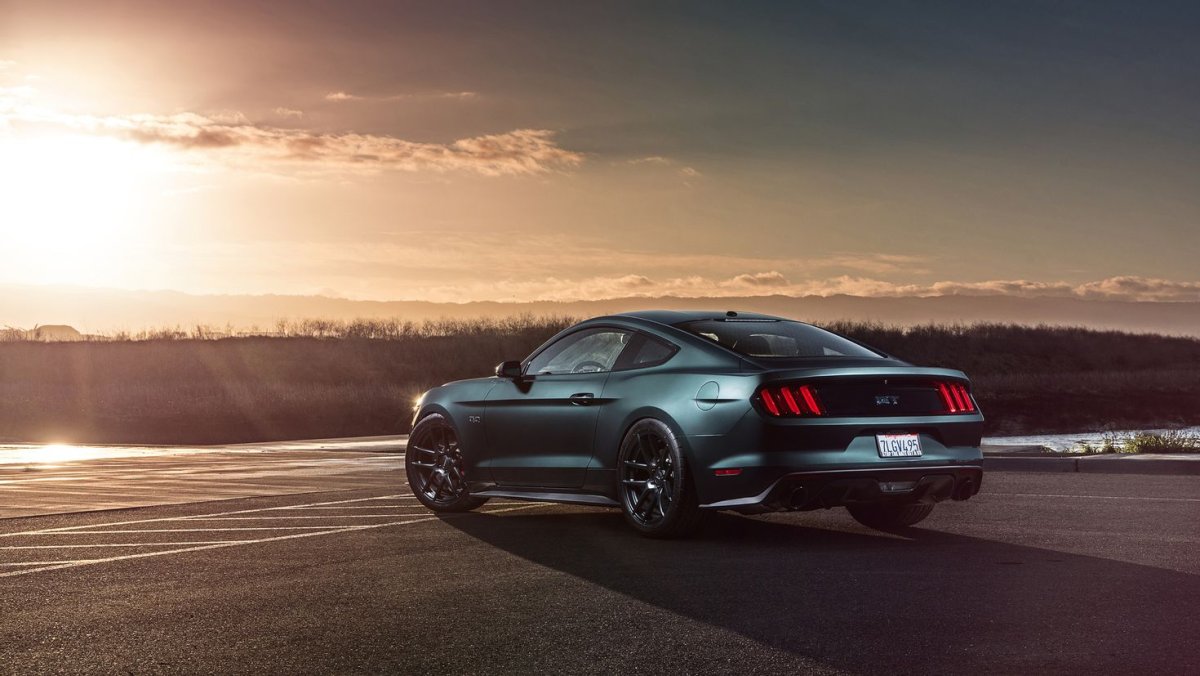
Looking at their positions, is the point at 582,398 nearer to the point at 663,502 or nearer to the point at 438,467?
the point at 663,502

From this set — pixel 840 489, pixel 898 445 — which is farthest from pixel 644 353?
pixel 898 445

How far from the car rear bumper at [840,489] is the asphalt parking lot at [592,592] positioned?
336 mm

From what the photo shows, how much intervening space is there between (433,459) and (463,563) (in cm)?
339

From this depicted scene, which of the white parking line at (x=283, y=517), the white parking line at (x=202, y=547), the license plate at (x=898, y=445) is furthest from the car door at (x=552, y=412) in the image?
the license plate at (x=898, y=445)

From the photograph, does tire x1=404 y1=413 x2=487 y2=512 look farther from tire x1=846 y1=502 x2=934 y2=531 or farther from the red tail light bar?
the red tail light bar

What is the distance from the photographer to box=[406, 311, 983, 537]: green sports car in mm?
8875

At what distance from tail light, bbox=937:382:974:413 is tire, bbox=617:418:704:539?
1943mm

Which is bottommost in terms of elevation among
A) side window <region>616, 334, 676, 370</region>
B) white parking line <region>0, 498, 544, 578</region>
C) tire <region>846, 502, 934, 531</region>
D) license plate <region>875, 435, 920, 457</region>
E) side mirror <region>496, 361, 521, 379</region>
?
tire <region>846, 502, 934, 531</region>

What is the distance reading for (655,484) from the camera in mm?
9484

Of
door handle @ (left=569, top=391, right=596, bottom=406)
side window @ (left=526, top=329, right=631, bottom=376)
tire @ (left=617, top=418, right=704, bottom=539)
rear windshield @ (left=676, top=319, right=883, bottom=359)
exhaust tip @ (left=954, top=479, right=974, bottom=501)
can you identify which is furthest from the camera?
side window @ (left=526, top=329, right=631, bottom=376)

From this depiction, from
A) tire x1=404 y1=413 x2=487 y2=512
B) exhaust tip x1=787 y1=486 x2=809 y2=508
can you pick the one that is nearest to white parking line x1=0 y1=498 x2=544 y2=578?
tire x1=404 y1=413 x2=487 y2=512

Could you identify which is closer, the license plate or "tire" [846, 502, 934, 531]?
the license plate

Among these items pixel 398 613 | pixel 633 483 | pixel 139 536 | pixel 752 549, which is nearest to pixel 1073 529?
pixel 752 549

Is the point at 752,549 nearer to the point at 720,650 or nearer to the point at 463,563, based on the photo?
the point at 463,563
